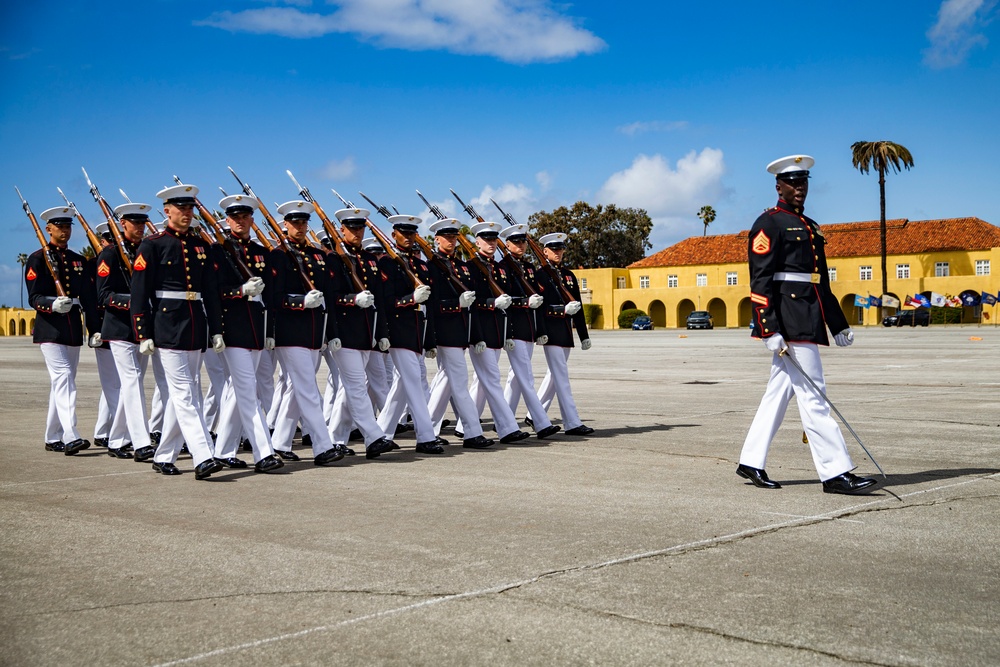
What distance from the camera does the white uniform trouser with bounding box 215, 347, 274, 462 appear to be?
28.7ft

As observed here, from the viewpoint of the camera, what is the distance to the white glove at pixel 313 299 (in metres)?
Answer: 9.13

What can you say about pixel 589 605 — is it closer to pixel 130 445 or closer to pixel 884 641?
pixel 884 641

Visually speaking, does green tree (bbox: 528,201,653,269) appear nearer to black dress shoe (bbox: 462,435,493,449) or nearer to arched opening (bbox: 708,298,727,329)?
arched opening (bbox: 708,298,727,329)

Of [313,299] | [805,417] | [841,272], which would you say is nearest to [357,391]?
[313,299]

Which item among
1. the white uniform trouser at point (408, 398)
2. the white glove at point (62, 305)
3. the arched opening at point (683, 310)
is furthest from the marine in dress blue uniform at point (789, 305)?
the arched opening at point (683, 310)

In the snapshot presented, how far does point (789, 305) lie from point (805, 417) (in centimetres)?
80

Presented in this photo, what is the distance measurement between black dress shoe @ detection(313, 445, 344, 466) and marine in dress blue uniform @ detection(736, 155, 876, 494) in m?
3.55

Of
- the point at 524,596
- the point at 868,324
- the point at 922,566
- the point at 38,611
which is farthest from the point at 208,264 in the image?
the point at 868,324

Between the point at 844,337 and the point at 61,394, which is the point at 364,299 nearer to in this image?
the point at 61,394

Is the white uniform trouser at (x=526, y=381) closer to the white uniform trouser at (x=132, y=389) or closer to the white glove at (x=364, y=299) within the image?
the white glove at (x=364, y=299)

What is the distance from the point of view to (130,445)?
402 inches

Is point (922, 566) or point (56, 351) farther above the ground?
point (56, 351)

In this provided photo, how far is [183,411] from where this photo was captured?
8.46 meters

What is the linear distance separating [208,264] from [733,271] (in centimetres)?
8280
